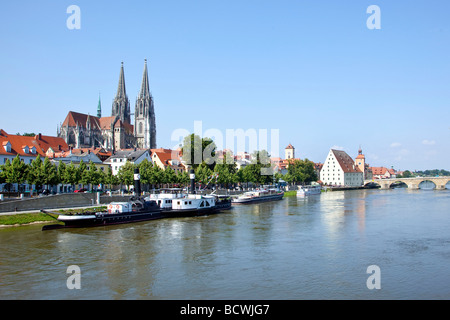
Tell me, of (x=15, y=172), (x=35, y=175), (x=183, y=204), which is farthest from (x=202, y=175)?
(x=15, y=172)

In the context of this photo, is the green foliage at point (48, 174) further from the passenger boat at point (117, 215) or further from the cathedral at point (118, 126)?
the cathedral at point (118, 126)

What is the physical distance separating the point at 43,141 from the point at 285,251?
81513mm

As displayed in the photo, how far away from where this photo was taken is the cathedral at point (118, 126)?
499ft

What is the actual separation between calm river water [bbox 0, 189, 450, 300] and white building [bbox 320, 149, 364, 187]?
144052 millimetres

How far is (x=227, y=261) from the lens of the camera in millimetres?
27469

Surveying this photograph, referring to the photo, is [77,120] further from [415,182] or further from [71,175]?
[415,182]

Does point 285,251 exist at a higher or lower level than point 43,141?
lower

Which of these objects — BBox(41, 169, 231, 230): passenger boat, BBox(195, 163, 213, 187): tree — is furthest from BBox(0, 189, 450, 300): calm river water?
BBox(195, 163, 213, 187): tree

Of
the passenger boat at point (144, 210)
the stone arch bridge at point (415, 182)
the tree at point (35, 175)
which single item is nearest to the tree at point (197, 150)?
the passenger boat at point (144, 210)

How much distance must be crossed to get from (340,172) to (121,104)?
355ft

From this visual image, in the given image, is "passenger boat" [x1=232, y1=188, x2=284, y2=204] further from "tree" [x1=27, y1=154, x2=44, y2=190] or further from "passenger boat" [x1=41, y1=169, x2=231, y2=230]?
"tree" [x1=27, y1=154, x2=44, y2=190]
